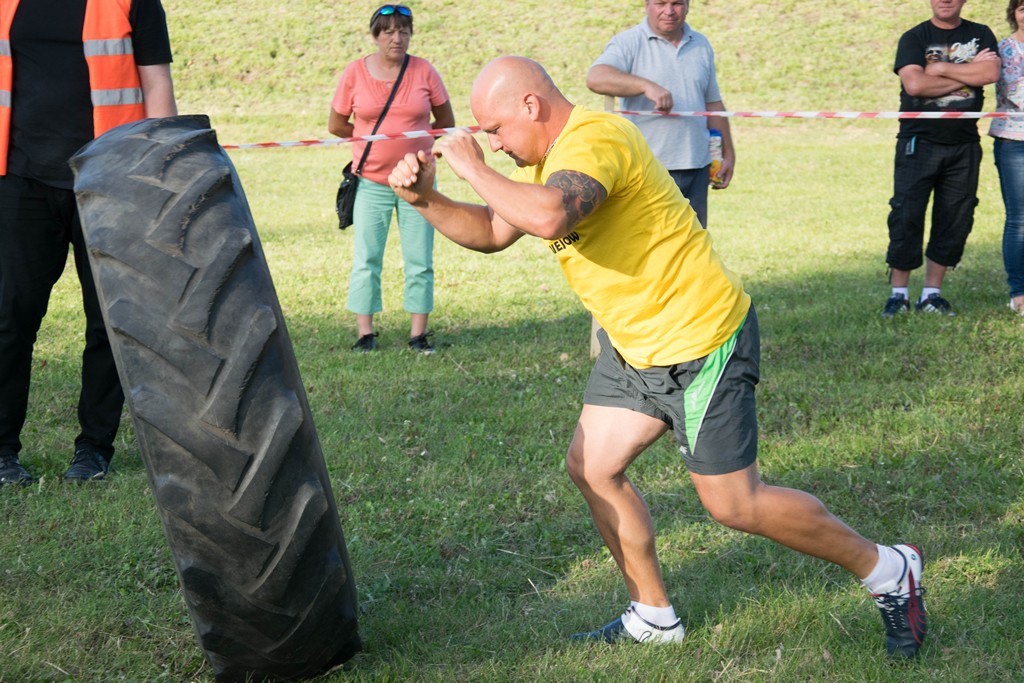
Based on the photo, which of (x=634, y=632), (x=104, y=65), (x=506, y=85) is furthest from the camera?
(x=104, y=65)

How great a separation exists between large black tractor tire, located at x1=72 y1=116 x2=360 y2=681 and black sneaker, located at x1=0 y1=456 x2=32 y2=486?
242cm

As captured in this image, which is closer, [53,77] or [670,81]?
[53,77]

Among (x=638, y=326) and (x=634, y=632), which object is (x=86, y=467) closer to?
(x=634, y=632)

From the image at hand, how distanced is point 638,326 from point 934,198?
5.58 meters

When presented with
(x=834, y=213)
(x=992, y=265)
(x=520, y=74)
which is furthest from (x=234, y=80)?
(x=520, y=74)

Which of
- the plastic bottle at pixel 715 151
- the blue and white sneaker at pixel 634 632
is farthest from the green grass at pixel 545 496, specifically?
the plastic bottle at pixel 715 151

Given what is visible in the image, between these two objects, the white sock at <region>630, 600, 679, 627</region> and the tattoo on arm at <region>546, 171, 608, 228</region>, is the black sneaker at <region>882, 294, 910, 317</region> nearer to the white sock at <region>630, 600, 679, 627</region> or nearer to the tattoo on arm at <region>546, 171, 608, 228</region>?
the white sock at <region>630, 600, 679, 627</region>

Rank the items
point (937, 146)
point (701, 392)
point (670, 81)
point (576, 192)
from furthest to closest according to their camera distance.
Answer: point (937, 146) < point (670, 81) < point (701, 392) < point (576, 192)

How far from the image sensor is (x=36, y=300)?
492 cm

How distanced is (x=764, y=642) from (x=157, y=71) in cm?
344

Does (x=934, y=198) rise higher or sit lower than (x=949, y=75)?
lower

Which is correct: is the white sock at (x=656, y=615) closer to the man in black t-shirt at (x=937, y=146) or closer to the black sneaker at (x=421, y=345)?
the black sneaker at (x=421, y=345)

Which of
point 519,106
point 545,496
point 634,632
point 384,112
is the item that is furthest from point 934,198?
point 519,106

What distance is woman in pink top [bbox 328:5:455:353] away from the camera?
7531 millimetres
